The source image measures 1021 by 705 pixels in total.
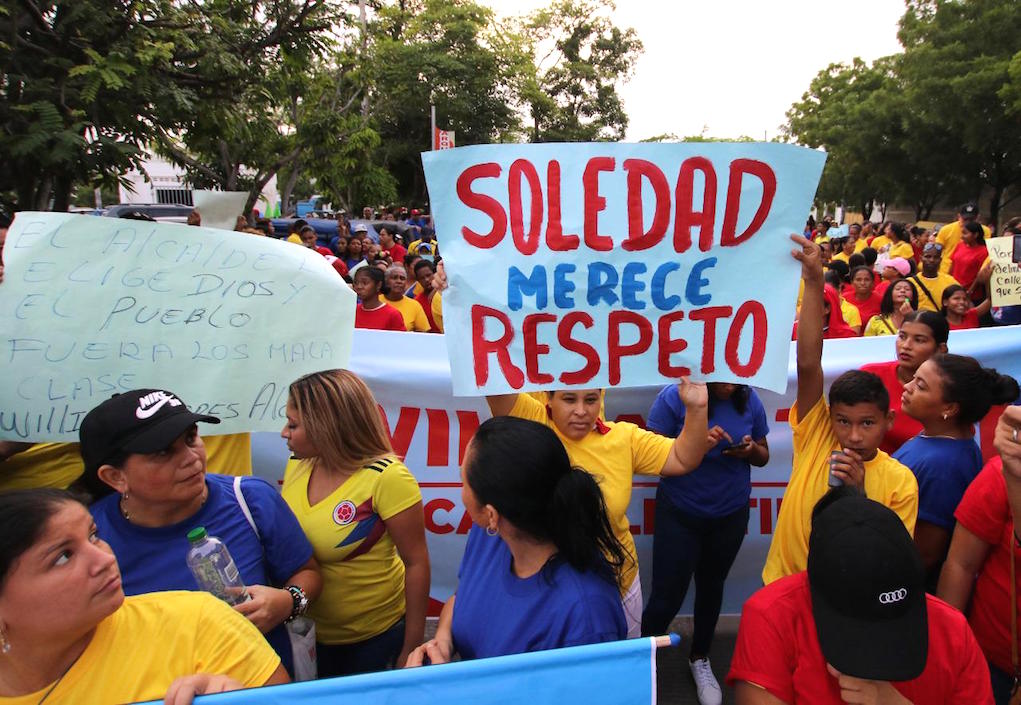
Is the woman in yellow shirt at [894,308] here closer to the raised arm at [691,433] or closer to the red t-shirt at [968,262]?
the raised arm at [691,433]

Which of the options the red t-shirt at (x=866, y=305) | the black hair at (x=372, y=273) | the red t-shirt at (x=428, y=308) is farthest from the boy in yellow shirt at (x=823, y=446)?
the red t-shirt at (x=428, y=308)

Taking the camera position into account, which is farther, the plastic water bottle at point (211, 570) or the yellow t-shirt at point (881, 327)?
the yellow t-shirt at point (881, 327)

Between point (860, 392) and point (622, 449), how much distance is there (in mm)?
895

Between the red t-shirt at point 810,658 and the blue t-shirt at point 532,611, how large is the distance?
0.33 metres

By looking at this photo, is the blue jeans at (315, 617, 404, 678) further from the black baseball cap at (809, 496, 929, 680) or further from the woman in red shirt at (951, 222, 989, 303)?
the woman in red shirt at (951, 222, 989, 303)

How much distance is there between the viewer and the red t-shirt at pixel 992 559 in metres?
2.11

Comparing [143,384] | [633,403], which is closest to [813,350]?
[633,403]

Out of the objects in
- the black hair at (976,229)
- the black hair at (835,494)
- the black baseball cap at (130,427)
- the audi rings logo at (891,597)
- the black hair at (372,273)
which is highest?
the black hair at (976,229)

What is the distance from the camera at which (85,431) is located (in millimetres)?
1950

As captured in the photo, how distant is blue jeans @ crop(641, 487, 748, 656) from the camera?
10.6ft

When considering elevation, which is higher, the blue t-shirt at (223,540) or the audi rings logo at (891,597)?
the audi rings logo at (891,597)

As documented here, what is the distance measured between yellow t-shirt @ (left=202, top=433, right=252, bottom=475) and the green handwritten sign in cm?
19

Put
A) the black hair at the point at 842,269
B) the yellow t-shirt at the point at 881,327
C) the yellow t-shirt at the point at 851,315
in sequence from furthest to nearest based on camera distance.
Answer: the black hair at the point at 842,269 < the yellow t-shirt at the point at 851,315 < the yellow t-shirt at the point at 881,327

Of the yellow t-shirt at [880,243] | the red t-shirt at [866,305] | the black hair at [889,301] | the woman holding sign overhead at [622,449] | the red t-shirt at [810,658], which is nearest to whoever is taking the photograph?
the red t-shirt at [810,658]
